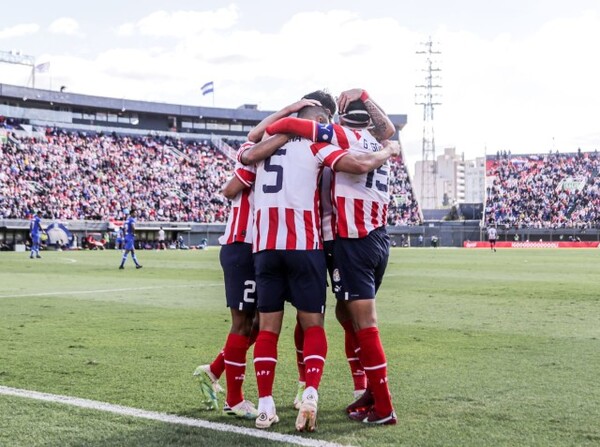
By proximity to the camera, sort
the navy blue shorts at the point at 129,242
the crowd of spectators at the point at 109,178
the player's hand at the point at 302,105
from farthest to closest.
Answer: the crowd of spectators at the point at 109,178, the navy blue shorts at the point at 129,242, the player's hand at the point at 302,105

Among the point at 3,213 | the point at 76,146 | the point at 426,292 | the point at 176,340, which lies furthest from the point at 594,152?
the point at 176,340

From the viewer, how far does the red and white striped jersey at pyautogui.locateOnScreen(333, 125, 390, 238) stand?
5.46 metres

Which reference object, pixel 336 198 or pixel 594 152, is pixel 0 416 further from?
pixel 594 152

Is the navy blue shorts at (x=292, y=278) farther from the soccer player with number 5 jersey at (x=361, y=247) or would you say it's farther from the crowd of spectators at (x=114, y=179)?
the crowd of spectators at (x=114, y=179)

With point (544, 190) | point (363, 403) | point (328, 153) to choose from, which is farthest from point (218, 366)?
point (544, 190)

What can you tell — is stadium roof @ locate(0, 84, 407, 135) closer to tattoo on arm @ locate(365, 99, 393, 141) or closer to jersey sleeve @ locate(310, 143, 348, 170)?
tattoo on arm @ locate(365, 99, 393, 141)

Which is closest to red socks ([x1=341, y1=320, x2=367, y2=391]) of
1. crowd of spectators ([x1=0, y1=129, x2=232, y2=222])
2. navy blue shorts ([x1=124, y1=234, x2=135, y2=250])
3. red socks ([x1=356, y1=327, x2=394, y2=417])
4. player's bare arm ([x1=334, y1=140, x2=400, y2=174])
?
red socks ([x1=356, y1=327, x2=394, y2=417])

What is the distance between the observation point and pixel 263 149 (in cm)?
543

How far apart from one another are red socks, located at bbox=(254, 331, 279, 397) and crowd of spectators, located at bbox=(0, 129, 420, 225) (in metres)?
50.7

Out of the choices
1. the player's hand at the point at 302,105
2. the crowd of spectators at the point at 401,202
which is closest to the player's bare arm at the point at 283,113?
the player's hand at the point at 302,105

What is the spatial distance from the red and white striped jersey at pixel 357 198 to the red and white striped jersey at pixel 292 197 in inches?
6.8

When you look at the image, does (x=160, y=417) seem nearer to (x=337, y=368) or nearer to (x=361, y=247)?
(x=361, y=247)

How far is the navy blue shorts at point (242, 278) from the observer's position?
226 inches

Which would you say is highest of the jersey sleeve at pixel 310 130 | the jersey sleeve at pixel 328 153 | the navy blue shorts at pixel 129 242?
the jersey sleeve at pixel 310 130
